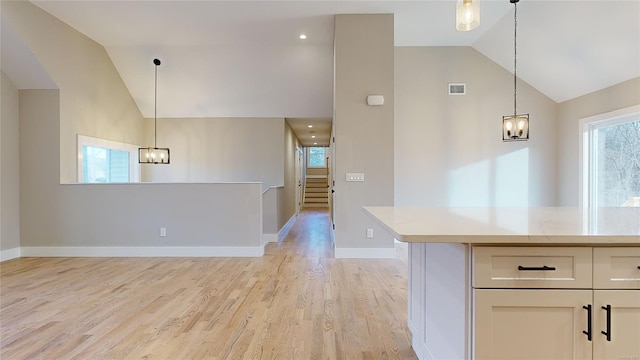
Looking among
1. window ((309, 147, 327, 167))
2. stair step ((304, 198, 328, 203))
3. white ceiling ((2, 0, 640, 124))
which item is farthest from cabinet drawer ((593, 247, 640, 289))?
window ((309, 147, 327, 167))

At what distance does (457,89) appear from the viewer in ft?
18.1

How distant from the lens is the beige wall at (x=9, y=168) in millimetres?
4359

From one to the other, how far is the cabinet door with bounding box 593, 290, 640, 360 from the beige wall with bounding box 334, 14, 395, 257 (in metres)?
3.23

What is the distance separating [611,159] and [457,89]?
8.04ft

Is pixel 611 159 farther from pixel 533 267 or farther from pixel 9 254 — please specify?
pixel 9 254

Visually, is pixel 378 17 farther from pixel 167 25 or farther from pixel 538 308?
pixel 538 308

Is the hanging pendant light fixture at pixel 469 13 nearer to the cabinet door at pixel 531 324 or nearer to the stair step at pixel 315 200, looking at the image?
the cabinet door at pixel 531 324

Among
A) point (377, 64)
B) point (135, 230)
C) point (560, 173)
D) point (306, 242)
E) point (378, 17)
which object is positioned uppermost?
point (378, 17)

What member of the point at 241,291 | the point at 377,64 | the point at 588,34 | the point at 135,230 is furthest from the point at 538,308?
the point at 135,230

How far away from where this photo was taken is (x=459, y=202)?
553 cm

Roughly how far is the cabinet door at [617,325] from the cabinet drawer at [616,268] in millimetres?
30

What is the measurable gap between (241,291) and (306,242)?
8.42 feet

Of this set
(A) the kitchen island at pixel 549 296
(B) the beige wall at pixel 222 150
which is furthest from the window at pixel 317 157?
(A) the kitchen island at pixel 549 296

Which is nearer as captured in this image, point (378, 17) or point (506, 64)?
point (378, 17)
